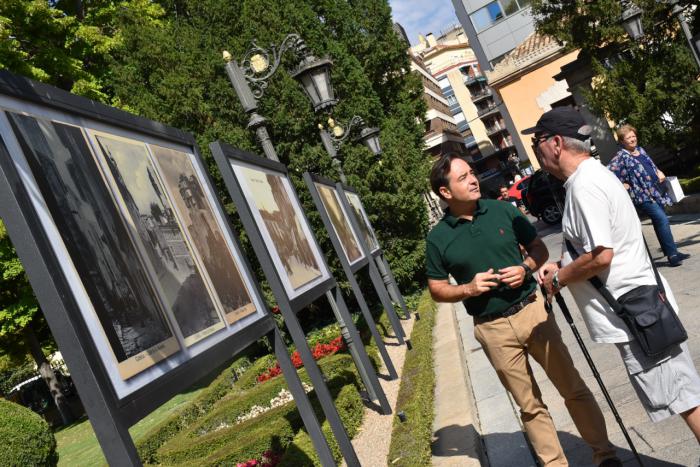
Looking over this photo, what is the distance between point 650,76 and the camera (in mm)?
17125

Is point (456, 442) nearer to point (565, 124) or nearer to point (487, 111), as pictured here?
point (565, 124)

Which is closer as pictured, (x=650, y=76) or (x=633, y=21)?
(x=633, y=21)

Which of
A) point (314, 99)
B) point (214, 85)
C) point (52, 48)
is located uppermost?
point (52, 48)

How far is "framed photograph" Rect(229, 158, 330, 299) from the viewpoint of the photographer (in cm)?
611

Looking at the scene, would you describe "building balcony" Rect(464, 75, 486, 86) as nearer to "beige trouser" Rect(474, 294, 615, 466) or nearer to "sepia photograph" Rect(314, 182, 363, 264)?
"sepia photograph" Rect(314, 182, 363, 264)

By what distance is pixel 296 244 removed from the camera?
7.03 metres

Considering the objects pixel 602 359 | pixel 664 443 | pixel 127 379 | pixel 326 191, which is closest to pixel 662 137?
pixel 326 191

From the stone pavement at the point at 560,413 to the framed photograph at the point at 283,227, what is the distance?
1.77 meters

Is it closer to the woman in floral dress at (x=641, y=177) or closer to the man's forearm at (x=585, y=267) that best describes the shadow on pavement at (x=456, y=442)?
the man's forearm at (x=585, y=267)

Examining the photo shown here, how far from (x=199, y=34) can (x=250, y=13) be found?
171 centimetres

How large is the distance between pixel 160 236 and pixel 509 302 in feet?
6.91

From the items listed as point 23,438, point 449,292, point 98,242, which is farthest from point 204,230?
point 23,438

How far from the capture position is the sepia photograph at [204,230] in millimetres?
4422

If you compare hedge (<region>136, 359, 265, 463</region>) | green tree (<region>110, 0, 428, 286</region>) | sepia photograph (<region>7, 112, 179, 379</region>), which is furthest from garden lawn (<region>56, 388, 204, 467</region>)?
sepia photograph (<region>7, 112, 179, 379</region>)
